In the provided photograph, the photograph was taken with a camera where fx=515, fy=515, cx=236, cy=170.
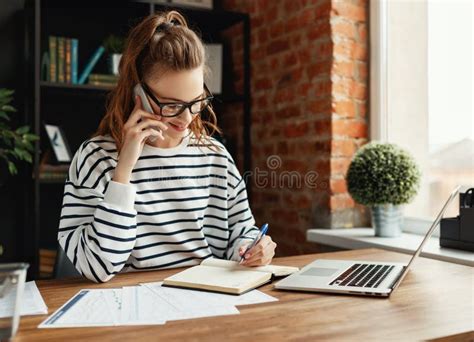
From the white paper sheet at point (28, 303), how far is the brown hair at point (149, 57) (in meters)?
0.47

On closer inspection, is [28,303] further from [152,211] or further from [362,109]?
[362,109]

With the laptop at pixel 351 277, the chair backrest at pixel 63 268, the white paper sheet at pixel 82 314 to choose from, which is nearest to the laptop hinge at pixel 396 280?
the laptop at pixel 351 277

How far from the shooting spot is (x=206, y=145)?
1.65m

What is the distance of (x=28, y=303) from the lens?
1.06m

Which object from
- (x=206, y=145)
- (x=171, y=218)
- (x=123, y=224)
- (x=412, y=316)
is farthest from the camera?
(x=206, y=145)

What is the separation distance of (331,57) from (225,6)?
1071mm

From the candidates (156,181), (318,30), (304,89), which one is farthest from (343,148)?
(156,181)

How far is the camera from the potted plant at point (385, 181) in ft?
6.52

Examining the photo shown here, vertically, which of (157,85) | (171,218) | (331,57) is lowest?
(171,218)

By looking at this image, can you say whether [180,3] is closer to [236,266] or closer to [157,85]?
[157,85]

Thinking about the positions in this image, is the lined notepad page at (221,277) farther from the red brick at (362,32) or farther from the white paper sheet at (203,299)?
A: the red brick at (362,32)

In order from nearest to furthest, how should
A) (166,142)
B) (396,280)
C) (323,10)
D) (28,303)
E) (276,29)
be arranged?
1. (28,303)
2. (396,280)
3. (166,142)
4. (323,10)
5. (276,29)

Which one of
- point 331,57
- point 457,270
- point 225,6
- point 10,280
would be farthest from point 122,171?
point 225,6

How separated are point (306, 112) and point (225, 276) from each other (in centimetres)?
133
